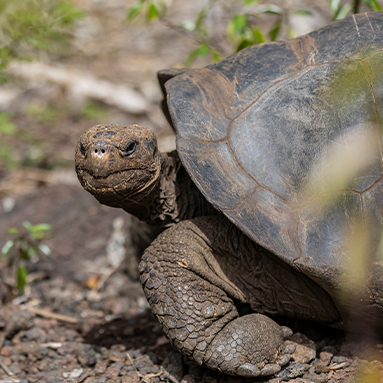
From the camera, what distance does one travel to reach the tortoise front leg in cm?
227

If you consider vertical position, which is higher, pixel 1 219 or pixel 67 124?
pixel 67 124

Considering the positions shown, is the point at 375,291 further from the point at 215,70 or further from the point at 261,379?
the point at 215,70

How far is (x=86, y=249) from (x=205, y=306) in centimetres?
235

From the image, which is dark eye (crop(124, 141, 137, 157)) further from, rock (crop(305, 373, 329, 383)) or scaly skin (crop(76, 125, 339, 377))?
rock (crop(305, 373, 329, 383))

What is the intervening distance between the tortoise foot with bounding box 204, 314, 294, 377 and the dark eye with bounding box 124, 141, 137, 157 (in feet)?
3.60

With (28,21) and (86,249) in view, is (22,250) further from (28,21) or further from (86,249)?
(28,21)

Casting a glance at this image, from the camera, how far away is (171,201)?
9.25 feet

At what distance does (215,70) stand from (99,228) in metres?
2.48

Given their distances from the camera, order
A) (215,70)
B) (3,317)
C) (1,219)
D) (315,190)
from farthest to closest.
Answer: (1,219), (3,317), (215,70), (315,190)

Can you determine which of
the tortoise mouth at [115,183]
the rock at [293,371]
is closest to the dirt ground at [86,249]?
the rock at [293,371]

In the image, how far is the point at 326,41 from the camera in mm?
2633

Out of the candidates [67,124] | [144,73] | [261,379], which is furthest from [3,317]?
[144,73]

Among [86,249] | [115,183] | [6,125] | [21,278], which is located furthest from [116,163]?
[6,125]

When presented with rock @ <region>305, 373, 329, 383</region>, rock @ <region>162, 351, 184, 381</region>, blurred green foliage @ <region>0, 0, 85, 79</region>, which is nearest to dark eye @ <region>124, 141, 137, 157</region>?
rock @ <region>162, 351, 184, 381</region>
